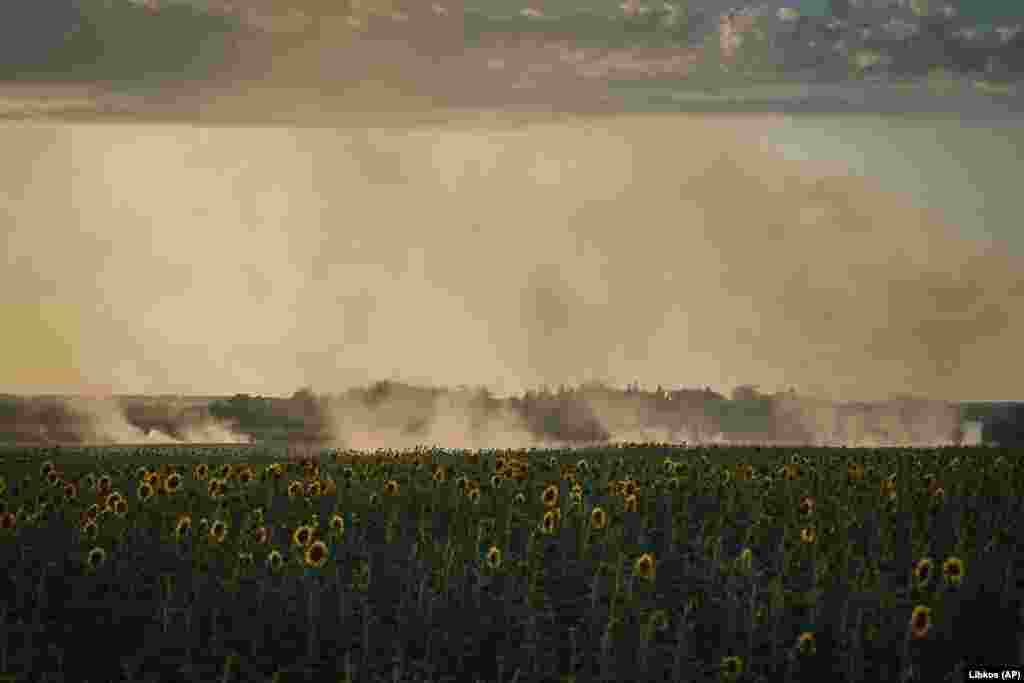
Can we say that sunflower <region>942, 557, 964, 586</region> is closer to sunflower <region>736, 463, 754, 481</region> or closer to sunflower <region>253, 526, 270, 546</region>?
sunflower <region>253, 526, 270, 546</region>

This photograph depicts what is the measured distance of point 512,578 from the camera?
1786 cm

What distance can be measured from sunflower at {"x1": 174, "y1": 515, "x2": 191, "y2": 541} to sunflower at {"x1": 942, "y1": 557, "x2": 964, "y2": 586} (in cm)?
969

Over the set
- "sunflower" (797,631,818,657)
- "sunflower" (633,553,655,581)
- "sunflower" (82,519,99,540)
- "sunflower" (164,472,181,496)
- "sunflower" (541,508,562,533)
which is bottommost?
"sunflower" (164,472,181,496)

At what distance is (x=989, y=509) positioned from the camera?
2205 cm

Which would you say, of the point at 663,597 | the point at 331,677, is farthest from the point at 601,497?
the point at 331,677

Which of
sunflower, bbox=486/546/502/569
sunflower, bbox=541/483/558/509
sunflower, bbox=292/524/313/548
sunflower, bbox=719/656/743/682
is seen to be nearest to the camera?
sunflower, bbox=719/656/743/682

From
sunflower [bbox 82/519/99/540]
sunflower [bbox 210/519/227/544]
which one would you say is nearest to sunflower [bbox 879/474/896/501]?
sunflower [bbox 210/519/227/544]

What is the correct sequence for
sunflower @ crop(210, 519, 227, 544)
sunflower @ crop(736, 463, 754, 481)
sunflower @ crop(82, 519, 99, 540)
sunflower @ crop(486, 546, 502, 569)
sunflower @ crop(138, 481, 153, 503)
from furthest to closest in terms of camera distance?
sunflower @ crop(736, 463, 754, 481)
sunflower @ crop(138, 481, 153, 503)
sunflower @ crop(82, 519, 99, 540)
sunflower @ crop(210, 519, 227, 544)
sunflower @ crop(486, 546, 502, 569)

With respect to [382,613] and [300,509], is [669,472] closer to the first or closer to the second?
[300,509]

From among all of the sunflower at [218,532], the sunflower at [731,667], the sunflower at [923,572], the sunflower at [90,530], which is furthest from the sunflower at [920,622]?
the sunflower at [90,530]

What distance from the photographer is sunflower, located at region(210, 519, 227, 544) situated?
19.3m

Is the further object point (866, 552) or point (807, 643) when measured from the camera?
point (866, 552)

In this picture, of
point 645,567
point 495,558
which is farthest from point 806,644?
point 495,558

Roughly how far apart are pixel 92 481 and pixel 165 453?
16.5m
